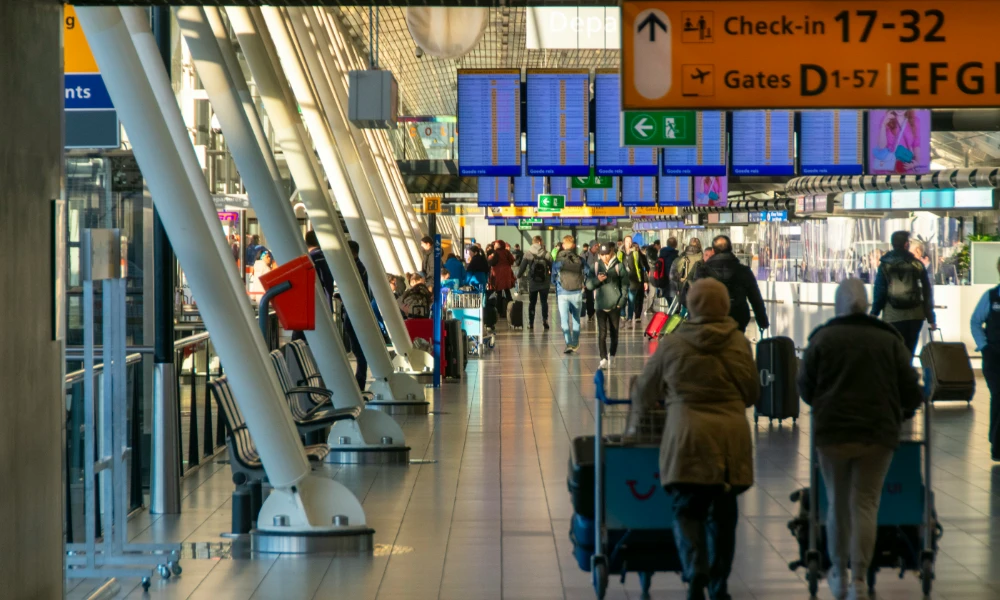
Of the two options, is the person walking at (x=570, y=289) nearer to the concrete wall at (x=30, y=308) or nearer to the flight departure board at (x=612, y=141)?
the flight departure board at (x=612, y=141)

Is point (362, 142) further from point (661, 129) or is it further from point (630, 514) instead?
point (630, 514)

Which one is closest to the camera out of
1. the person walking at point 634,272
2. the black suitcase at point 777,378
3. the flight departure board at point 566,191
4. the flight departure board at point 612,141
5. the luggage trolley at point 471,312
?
the black suitcase at point 777,378

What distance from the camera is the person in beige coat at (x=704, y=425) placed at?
17.3ft

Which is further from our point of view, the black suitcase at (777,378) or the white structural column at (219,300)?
the black suitcase at (777,378)

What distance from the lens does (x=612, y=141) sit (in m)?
18.9

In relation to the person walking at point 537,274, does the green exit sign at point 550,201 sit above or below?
above

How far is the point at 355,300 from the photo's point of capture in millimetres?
12852

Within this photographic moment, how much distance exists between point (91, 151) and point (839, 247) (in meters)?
17.2

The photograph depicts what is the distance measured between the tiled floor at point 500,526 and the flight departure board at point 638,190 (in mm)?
16906

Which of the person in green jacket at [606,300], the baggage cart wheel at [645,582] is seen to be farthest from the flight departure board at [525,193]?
the baggage cart wheel at [645,582]

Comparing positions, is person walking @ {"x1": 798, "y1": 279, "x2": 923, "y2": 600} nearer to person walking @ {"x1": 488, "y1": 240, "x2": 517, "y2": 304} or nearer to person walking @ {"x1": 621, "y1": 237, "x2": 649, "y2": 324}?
person walking @ {"x1": 621, "y1": 237, "x2": 649, "y2": 324}

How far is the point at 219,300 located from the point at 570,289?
12.9 m

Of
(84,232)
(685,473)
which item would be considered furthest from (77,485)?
(685,473)

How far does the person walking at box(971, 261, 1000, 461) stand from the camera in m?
9.59
